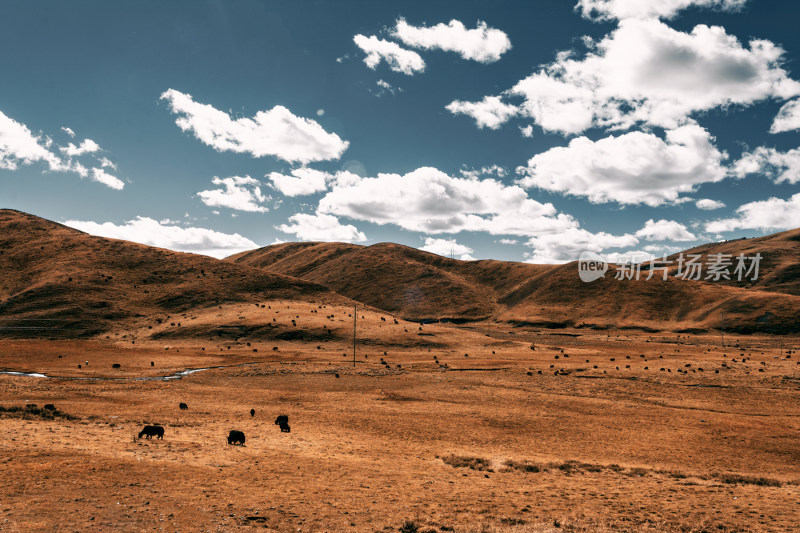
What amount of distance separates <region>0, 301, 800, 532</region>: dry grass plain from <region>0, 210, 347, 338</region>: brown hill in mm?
34177

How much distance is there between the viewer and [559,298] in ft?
575

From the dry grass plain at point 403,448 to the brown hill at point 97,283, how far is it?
3418cm

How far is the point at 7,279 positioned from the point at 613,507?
146m

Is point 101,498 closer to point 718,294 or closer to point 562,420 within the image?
point 562,420

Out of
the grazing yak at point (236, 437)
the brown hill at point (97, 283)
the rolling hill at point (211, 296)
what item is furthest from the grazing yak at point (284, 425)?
the brown hill at point (97, 283)

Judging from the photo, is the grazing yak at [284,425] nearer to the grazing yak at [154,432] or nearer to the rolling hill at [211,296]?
the grazing yak at [154,432]

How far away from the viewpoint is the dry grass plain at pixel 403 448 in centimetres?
1439

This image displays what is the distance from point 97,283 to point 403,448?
11714 cm

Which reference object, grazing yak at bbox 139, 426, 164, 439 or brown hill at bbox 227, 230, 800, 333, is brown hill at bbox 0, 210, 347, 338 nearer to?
brown hill at bbox 227, 230, 800, 333

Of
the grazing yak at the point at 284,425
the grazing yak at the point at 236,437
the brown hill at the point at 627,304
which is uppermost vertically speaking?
the brown hill at the point at 627,304

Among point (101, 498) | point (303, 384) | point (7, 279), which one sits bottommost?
point (303, 384)

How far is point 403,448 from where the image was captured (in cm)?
2528

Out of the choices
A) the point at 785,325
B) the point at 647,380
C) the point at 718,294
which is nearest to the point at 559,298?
the point at 718,294

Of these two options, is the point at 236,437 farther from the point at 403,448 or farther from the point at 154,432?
the point at 403,448
